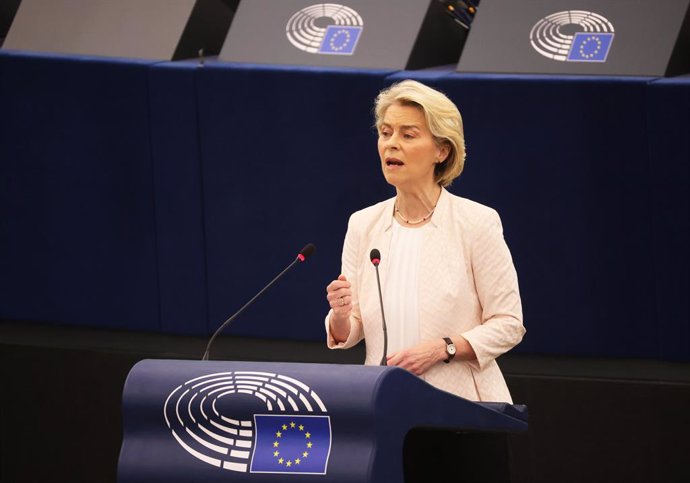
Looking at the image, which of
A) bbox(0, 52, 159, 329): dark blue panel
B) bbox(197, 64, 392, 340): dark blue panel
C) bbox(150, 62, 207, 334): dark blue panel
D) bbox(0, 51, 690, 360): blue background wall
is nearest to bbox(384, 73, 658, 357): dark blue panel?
bbox(0, 51, 690, 360): blue background wall

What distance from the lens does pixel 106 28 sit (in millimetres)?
4578

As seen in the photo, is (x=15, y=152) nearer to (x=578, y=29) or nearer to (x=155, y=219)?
(x=155, y=219)

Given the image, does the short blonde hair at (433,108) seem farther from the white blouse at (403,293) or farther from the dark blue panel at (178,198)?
the dark blue panel at (178,198)

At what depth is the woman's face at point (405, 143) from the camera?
2.90m

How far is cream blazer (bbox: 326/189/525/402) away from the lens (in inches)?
114

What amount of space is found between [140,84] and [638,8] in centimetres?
161

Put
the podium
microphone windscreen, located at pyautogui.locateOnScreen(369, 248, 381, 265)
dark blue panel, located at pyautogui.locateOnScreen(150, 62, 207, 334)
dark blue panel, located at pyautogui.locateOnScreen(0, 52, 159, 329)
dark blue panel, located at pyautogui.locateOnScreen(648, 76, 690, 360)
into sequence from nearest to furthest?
the podium, microphone windscreen, located at pyautogui.locateOnScreen(369, 248, 381, 265), dark blue panel, located at pyautogui.locateOnScreen(648, 76, 690, 360), dark blue panel, located at pyautogui.locateOnScreen(150, 62, 207, 334), dark blue panel, located at pyautogui.locateOnScreen(0, 52, 159, 329)

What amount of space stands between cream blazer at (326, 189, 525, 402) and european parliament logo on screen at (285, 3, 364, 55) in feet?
4.56

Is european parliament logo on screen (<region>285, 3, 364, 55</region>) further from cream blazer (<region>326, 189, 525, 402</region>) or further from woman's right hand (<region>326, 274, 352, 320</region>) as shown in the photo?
woman's right hand (<region>326, 274, 352, 320</region>)

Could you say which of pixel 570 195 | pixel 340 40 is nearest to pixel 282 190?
pixel 340 40

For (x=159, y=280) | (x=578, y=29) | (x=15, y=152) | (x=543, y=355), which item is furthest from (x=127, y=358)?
(x=578, y=29)

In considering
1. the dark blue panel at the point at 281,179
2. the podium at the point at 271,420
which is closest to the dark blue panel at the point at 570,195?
the dark blue panel at the point at 281,179

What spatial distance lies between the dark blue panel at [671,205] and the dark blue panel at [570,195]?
0.13ft

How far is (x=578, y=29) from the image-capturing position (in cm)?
395
